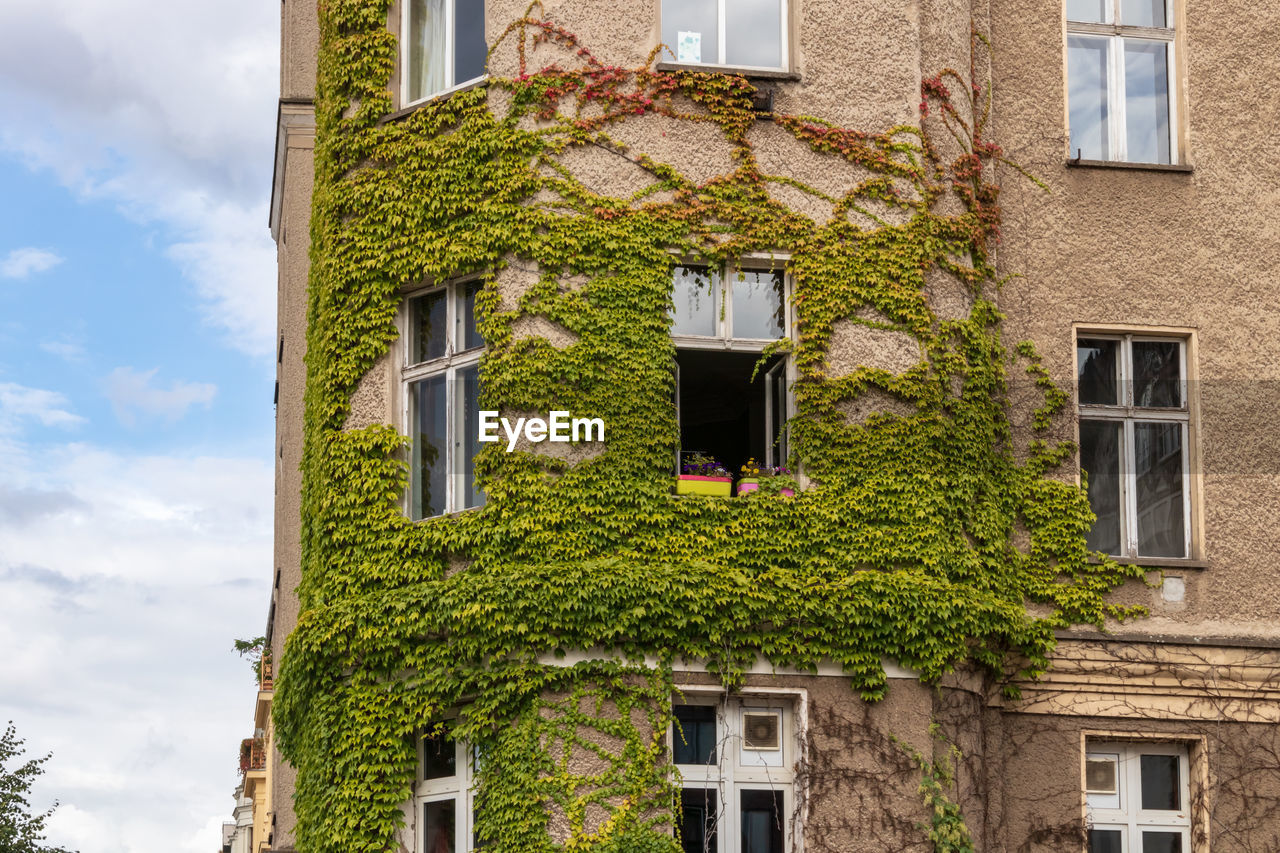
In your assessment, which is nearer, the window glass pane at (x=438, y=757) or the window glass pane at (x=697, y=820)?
the window glass pane at (x=697, y=820)

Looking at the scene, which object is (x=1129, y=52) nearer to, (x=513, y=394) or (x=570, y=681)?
(x=513, y=394)

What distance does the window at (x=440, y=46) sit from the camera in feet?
54.2

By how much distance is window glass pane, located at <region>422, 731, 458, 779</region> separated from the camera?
14992 mm

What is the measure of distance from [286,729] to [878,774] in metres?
5.45

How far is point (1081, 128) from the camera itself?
17.7 meters

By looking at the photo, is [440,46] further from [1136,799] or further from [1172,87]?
[1136,799]

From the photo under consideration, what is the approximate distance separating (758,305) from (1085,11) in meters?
5.13

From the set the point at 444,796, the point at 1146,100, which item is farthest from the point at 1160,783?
Result: the point at 1146,100

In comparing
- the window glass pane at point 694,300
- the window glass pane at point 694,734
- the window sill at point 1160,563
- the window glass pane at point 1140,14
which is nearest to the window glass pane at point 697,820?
the window glass pane at point 694,734

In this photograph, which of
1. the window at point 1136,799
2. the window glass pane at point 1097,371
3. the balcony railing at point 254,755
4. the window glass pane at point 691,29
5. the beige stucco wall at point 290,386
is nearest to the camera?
the window at point 1136,799

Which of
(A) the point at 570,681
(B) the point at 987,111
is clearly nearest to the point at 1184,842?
(A) the point at 570,681

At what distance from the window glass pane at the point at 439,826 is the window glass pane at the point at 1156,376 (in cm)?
756

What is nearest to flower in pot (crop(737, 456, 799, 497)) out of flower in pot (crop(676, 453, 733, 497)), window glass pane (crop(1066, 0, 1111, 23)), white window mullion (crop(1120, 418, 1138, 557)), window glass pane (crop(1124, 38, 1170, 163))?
flower in pot (crop(676, 453, 733, 497))

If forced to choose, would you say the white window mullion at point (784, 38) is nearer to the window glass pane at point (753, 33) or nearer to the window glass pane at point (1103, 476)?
the window glass pane at point (753, 33)
